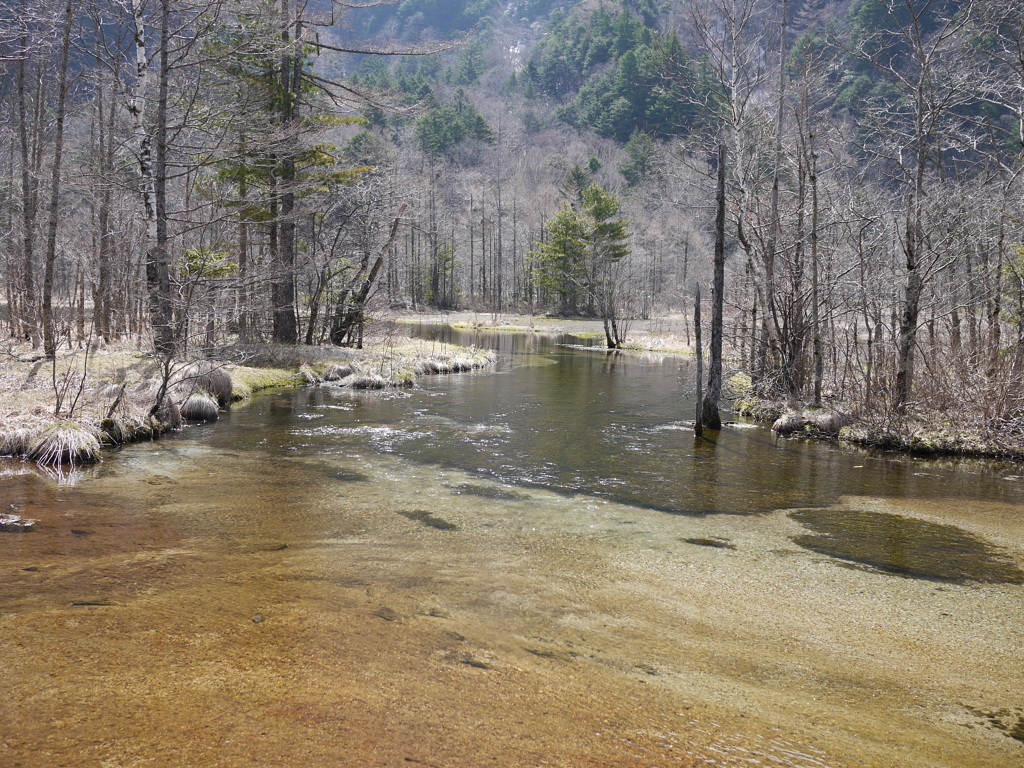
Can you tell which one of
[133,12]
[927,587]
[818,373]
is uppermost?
[133,12]

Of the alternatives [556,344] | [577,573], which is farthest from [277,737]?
[556,344]

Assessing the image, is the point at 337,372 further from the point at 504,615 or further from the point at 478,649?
the point at 478,649

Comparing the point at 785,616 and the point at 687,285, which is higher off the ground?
the point at 687,285

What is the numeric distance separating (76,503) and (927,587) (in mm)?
7144

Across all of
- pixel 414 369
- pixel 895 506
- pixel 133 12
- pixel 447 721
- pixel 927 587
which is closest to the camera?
pixel 447 721

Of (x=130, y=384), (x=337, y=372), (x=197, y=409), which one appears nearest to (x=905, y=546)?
(x=197, y=409)

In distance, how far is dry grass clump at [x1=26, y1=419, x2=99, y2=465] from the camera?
7645 millimetres

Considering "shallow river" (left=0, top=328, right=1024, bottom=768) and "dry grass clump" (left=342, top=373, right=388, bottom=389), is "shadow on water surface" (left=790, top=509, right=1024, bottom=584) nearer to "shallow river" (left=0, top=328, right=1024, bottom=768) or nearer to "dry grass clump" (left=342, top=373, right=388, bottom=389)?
"shallow river" (left=0, top=328, right=1024, bottom=768)

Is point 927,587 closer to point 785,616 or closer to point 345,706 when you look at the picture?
point 785,616

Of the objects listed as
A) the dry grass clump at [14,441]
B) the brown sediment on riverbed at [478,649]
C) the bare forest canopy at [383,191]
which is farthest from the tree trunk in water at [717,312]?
the dry grass clump at [14,441]

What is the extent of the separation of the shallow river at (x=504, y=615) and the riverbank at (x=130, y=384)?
0.57 metres

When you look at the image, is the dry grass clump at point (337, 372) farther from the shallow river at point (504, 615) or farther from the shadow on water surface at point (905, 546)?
the shadow on water surface at point (905, 546)

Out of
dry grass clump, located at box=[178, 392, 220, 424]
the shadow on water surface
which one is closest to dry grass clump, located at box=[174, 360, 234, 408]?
dry grass clump, located at box=[178, 392, 220, 424]

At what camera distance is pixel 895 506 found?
724 cm
